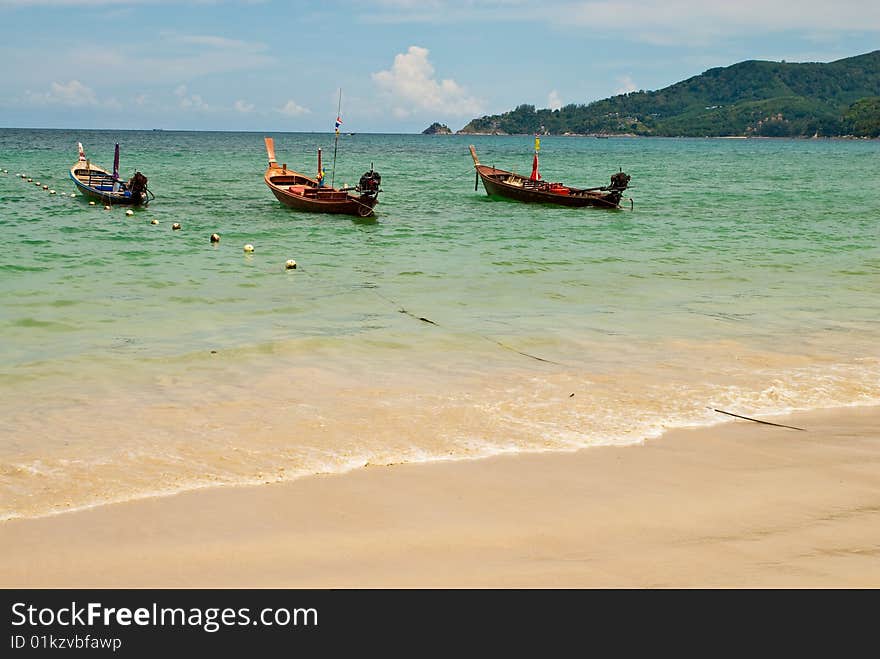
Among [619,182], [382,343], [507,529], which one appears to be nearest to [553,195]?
[619,182]

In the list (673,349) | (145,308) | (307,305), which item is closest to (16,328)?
(145,308)

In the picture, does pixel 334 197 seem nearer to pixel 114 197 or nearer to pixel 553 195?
pixel 114 197

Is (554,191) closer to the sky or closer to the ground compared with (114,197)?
closer to the sky

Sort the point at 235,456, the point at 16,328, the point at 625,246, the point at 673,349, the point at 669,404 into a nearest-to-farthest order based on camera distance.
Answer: the point at 235,456
the point at 669,404
the point at 673,349
the point at 16,328
the point at 625,246

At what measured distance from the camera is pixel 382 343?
35.7 ft

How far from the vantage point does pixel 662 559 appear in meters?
4.70

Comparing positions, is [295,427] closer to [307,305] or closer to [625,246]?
[307,305]

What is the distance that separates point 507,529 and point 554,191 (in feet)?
102

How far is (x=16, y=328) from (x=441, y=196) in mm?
30523

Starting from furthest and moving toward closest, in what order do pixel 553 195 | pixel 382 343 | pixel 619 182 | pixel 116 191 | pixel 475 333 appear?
pixel 553 195 → pixel 619 182 → pixel 116 191 → pixel 475 333 → pixel 382 343

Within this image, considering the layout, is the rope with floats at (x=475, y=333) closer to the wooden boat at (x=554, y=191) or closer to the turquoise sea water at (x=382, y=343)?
the turquoise sea water at (x=382, y=343)

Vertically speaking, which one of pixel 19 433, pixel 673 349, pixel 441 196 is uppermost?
pixel 441 196

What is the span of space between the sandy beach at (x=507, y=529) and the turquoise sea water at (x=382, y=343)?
505mm
